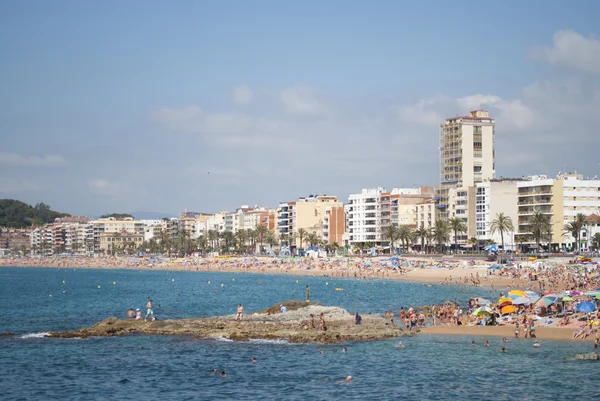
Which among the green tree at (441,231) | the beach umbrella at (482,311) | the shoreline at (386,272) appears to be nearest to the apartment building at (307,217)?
the shoreline at (386,272)

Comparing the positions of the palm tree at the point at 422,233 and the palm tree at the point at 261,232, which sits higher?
the palm tree at the point at 261,232

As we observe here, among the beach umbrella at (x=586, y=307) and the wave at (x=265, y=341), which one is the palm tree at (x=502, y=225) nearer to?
the beach umbrella at (x=586, y=307)

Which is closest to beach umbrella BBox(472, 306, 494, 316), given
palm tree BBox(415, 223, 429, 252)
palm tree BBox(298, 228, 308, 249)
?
palm tree BBox(415, 223, 429, 252)

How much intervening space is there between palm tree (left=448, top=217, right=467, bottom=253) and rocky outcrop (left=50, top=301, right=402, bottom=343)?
80503 mm

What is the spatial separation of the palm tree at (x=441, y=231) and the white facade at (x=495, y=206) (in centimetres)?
537

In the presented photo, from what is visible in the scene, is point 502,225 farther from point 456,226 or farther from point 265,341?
point 265,341

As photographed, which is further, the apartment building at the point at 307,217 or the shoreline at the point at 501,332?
the apartment building at the point at 307,217

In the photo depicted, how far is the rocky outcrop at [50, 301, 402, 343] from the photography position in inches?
1570

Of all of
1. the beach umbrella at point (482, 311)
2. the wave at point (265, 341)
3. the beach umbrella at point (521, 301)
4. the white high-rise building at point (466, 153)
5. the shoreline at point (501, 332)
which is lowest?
the wave at point (265, 341)

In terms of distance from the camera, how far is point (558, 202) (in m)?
118

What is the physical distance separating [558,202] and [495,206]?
35.4 ft

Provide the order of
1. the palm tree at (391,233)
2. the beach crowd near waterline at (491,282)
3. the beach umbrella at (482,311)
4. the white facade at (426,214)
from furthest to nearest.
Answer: the white facade at (426,214)
the palm tree at (391,233)
the beach umbrella at (482,311)
the beach crowd near waterline at (491,282)

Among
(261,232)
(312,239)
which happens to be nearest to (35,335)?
(312,239)

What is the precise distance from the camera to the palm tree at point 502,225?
115m
